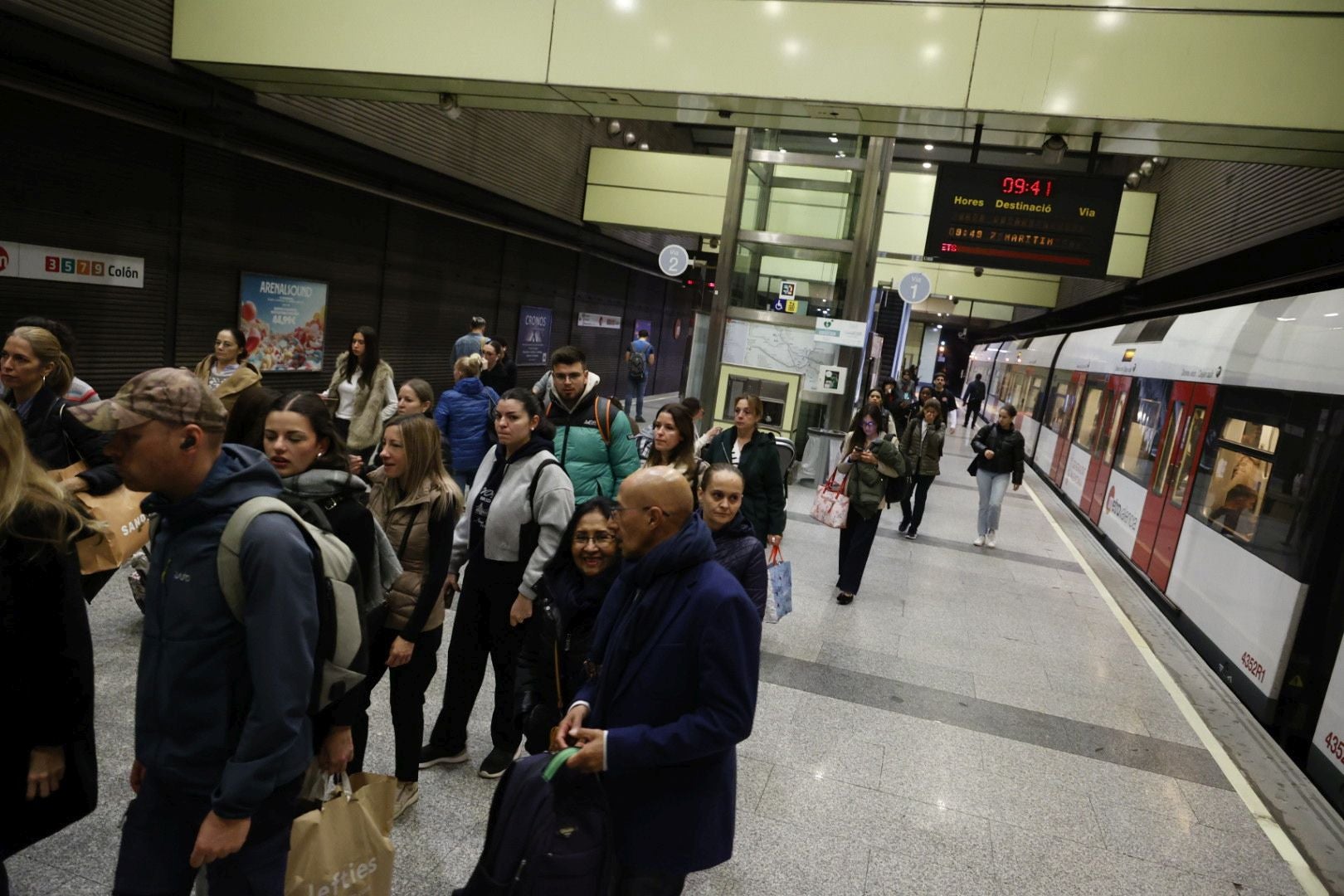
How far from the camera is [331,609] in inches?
76.4

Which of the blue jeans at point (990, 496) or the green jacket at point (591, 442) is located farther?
the blue jeans at point (990, 496)

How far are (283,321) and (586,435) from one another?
7.09m

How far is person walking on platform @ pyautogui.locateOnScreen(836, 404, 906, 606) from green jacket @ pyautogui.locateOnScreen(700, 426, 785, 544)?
5.28ft

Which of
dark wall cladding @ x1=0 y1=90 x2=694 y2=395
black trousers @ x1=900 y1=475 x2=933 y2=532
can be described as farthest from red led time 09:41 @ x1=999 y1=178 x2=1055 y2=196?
→ dark wall cladding @ x1=0 y1=90 x2=694 y2=395

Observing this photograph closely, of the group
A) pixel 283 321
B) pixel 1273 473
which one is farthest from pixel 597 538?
pixel 283 321

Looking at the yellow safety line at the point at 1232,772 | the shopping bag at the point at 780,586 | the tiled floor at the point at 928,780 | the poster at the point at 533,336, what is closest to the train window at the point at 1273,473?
the yellow safety line at the point at 1232,772

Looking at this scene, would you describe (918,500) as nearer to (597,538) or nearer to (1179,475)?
(1179,475)

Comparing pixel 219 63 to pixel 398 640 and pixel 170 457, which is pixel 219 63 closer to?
pixel 398 640

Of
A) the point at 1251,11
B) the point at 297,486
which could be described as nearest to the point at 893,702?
the point at 297,486

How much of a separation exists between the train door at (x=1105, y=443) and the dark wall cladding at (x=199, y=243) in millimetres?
10258

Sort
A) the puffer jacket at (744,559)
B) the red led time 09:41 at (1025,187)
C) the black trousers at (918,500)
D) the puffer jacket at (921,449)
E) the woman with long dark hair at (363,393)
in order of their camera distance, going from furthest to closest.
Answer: the black trousers at (918,500), the puffer jacket at (921,449), the red led time 09:41 at (1025,187), the woman with long dark hair at (363,393), the puffer jacket at (744,559)

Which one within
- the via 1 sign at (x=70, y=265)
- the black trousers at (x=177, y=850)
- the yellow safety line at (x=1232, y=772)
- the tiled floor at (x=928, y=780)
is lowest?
the tiled floor at (x=928, y=780)

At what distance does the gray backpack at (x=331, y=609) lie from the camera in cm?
180

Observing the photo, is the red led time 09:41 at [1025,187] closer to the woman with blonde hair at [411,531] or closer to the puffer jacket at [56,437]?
the woman with blonde hair at [411,531]
